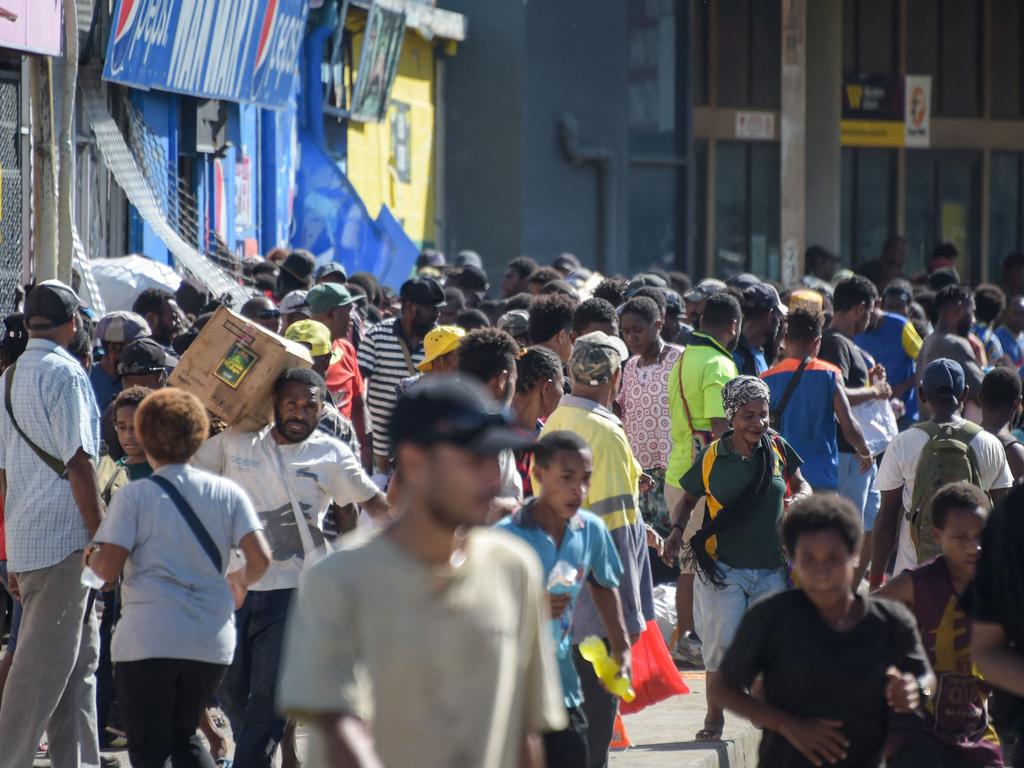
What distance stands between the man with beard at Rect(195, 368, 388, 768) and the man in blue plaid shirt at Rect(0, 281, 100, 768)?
481 mm

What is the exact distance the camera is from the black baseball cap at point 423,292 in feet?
31.9

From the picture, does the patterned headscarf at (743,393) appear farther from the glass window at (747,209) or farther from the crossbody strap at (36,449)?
the glass window at (747,209)

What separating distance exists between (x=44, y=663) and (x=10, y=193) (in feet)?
18.7

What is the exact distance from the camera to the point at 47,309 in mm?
6559

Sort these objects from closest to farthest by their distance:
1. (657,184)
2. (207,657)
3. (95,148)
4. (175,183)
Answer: (207,657) → (95,148) → (175,183) → (657,184)

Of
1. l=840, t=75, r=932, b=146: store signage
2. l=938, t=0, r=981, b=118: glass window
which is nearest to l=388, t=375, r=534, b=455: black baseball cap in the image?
l=840, t=75, r=932, b=146: store signage

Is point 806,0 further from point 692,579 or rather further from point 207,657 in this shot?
point 207,657

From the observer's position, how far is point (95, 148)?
14.0m

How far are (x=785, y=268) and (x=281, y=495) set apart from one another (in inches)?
820

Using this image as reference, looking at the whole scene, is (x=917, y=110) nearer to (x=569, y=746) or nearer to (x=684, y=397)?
(x=684, y=397)

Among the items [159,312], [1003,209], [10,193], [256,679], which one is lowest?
[256,679]

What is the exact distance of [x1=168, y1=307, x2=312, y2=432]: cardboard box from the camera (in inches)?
261

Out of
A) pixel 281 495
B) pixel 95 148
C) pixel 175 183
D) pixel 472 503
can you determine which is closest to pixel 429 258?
pixel 175 183

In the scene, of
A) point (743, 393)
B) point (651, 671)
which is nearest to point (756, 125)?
point (743, 393)
